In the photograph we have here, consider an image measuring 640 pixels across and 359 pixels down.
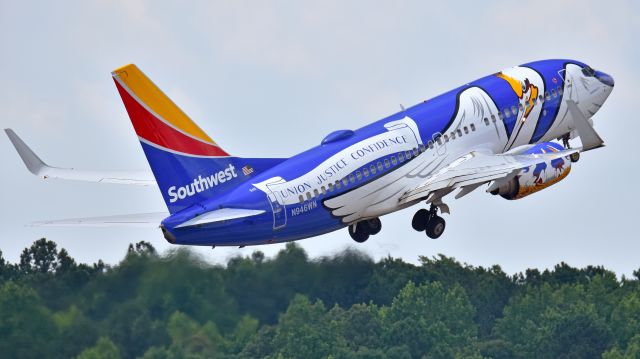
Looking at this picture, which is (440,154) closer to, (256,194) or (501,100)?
(501,100)

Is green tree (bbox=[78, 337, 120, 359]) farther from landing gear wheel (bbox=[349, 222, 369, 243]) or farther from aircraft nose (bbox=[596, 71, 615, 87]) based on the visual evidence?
aircraft nose (bbox=[596, 71, 615, 87])

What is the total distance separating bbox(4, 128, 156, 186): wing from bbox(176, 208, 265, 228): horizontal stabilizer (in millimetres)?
7403

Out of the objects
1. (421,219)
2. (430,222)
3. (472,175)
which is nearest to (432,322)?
(421,219)

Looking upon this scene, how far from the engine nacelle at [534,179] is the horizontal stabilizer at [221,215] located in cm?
1276

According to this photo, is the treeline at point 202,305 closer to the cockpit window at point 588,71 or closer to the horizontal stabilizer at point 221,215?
the horizontal stabilizer at point 221,215

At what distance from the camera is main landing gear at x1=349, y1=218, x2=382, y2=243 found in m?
91.9

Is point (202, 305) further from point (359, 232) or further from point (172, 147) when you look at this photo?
point (172, 147)

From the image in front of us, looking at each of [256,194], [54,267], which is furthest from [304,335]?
[256,194]

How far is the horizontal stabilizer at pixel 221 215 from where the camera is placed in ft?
267

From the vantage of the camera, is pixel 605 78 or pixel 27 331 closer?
pixel 27 331

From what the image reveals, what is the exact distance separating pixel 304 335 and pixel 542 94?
1885cm

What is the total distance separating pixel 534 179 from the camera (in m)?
90.5

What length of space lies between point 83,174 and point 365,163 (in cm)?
1187

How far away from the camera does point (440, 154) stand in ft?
295
